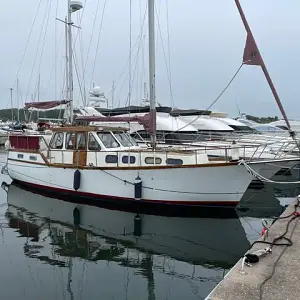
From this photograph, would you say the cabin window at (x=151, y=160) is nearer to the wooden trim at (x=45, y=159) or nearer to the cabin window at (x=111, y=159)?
the cabin window at (x=111, y=159)

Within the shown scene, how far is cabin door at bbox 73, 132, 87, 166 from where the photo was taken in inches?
570

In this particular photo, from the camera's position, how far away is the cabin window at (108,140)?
14589mm

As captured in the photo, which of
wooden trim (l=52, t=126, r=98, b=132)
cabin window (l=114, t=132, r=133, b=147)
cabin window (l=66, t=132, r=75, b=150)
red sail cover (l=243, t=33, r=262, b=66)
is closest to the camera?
red sail cover (l=243, t=33, r=262, b=66)

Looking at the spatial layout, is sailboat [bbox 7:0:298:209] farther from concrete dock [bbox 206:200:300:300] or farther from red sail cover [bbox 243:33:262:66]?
concrete dock [bbox 206:200:300:300]

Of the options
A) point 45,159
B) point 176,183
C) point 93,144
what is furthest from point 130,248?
point 45,159

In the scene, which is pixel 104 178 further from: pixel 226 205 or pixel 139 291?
pixel 139 291

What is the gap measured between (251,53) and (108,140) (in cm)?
661

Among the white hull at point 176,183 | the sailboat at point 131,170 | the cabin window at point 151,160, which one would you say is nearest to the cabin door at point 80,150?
the sailboat at point 131,170

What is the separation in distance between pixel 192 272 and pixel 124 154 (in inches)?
249

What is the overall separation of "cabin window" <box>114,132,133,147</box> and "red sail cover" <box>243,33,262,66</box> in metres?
6.33

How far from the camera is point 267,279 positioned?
468 cm

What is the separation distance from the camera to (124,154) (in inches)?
536

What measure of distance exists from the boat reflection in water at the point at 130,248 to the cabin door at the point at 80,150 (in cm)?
177

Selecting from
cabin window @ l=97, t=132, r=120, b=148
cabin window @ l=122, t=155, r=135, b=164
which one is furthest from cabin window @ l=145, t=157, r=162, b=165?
cabin window @ l=97, t=132, r=120, b=148
